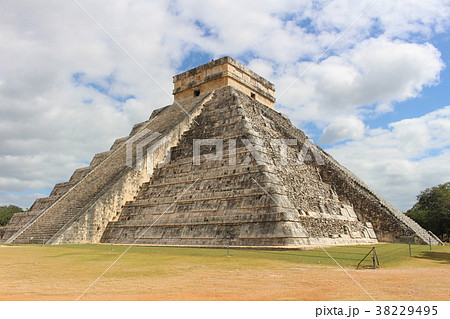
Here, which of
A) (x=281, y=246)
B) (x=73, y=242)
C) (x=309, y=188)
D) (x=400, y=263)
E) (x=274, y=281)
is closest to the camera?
(x=274, y=281)

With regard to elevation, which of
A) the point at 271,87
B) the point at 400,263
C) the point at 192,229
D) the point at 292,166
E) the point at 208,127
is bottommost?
the point at 400,263

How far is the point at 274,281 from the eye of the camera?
5.45 m

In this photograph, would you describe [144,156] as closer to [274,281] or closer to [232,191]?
[232,191]

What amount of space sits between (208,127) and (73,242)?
740 cm

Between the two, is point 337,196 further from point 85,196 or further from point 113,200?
point 85,196

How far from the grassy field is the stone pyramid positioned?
2.46 metres

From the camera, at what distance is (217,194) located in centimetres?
1235

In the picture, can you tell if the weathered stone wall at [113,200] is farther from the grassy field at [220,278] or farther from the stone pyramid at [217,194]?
the grassy field at [220,278]

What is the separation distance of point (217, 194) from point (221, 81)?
9.73 meters

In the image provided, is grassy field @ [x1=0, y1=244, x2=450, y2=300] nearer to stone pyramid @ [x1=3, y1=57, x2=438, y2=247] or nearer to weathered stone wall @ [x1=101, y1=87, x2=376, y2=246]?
weathered stone wall @ [x1=101, y1=87, x2=376, y2=246]

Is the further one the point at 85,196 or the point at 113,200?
the point at 85,196

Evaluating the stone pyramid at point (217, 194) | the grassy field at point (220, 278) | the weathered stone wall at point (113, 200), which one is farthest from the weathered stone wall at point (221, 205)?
the grassy field at point (220, 278)

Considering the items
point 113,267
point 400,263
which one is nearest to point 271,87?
point 400,263

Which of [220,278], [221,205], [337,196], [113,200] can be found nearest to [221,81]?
[337,196]
